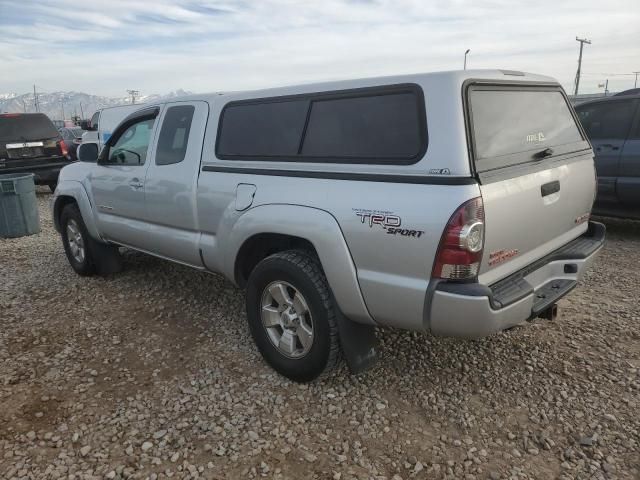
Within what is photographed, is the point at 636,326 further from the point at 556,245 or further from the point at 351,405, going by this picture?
the point at 351,405

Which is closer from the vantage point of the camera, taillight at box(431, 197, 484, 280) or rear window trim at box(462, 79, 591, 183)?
taillight at box(431, 197, 484, 280)

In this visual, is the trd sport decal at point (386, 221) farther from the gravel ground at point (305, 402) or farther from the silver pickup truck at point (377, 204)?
the gravel ground at point (305, 402)

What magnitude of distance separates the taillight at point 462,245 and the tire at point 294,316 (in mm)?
767

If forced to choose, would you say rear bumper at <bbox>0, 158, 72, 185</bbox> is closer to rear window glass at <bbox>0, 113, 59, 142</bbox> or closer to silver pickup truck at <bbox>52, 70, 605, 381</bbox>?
rear window glass at <bbox>0, 113, 59, 142</bbox>

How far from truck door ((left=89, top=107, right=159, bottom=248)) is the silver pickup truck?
0.29 metres

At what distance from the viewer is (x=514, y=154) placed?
2.79 meters

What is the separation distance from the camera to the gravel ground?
2.58m

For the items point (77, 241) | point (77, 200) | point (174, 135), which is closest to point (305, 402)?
point (174, 135)

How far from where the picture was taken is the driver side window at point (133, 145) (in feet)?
14.4

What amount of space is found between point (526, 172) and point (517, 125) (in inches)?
13.6

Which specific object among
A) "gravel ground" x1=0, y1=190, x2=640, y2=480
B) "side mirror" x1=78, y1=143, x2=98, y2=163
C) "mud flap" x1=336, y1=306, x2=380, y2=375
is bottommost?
"gravel ground" x1=0, y1=190, x2=640, y2=480

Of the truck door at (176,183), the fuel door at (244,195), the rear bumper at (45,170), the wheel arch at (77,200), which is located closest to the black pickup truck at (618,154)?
the fuel door at (244,195)

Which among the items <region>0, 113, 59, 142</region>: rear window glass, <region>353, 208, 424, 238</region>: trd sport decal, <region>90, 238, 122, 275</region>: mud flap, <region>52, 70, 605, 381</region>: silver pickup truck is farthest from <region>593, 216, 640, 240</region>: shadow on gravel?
<region>0, 113, 59, 142</region>: rear window glass

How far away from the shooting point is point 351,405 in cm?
304
